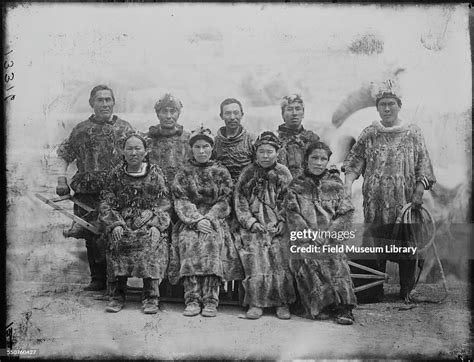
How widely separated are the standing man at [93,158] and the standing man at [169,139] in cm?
29

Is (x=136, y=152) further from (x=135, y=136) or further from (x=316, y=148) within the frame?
(x=316, y=148)

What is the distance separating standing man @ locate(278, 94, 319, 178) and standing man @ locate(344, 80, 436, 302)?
1.38 feet

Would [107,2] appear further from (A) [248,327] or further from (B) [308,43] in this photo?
(A) [248,327]

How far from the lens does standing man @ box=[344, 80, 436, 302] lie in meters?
4.91

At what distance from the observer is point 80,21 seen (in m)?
5.04

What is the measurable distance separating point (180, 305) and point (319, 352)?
1.28 meters

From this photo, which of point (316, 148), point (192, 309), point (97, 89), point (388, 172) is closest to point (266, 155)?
point (316, 148)

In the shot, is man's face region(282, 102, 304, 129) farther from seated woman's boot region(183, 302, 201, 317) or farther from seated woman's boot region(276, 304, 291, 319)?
seated woman's boot region(183, 302, 201, 317)

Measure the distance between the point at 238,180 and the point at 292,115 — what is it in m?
0.77

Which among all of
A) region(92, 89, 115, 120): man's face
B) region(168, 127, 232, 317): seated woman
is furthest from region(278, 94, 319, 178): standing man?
region(92, 89, 115, 120): man's face

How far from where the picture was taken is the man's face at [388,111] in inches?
197

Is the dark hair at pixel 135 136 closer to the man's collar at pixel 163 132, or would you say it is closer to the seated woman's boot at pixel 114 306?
the man's collar at pixel 163 132

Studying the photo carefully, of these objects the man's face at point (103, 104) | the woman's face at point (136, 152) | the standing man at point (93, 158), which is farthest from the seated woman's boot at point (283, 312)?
the man's face at point (103, 104)

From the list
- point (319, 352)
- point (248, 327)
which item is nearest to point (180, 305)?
point (248, 327)
